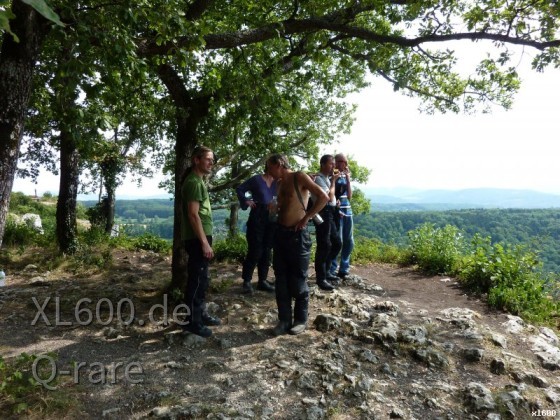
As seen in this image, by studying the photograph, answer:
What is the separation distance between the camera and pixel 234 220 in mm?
25719

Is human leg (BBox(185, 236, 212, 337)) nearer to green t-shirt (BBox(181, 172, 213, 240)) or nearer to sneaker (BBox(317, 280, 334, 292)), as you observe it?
green t-shirt (BBox(181, 172, 213, 240))

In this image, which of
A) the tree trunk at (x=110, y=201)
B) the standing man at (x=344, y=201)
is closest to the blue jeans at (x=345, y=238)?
the standing man at (x=344, y=201)

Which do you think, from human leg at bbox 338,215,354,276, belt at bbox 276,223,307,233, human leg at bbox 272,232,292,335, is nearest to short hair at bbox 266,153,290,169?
belt at bbox 276,223,307,233

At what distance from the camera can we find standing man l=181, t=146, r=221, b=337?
170 inches

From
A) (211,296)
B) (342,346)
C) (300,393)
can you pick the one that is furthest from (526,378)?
(211,296)

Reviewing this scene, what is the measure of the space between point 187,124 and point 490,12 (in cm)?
492

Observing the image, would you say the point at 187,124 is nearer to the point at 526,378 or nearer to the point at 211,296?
the point at 211,296

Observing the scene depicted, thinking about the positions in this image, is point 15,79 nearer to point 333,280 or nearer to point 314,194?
point 314,194

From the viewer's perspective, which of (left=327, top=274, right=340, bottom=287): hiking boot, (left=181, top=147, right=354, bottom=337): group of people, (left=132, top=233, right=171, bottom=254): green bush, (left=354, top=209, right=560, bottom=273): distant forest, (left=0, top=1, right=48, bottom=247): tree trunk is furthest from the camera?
(left=354, top=209, right=560, bottom=273): distant forest

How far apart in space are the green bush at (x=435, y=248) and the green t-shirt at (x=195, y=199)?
6.31 metres

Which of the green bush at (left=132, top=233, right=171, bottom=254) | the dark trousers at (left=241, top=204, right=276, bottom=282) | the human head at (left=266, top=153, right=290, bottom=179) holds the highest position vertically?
the human head at (left=266, top=153, right=290, bottom=179)

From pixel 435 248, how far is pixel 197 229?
6.95 meters

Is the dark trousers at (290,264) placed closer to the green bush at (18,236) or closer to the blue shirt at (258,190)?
the blue shirt at (258,190)

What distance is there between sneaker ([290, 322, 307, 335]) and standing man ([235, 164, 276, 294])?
147 cm
